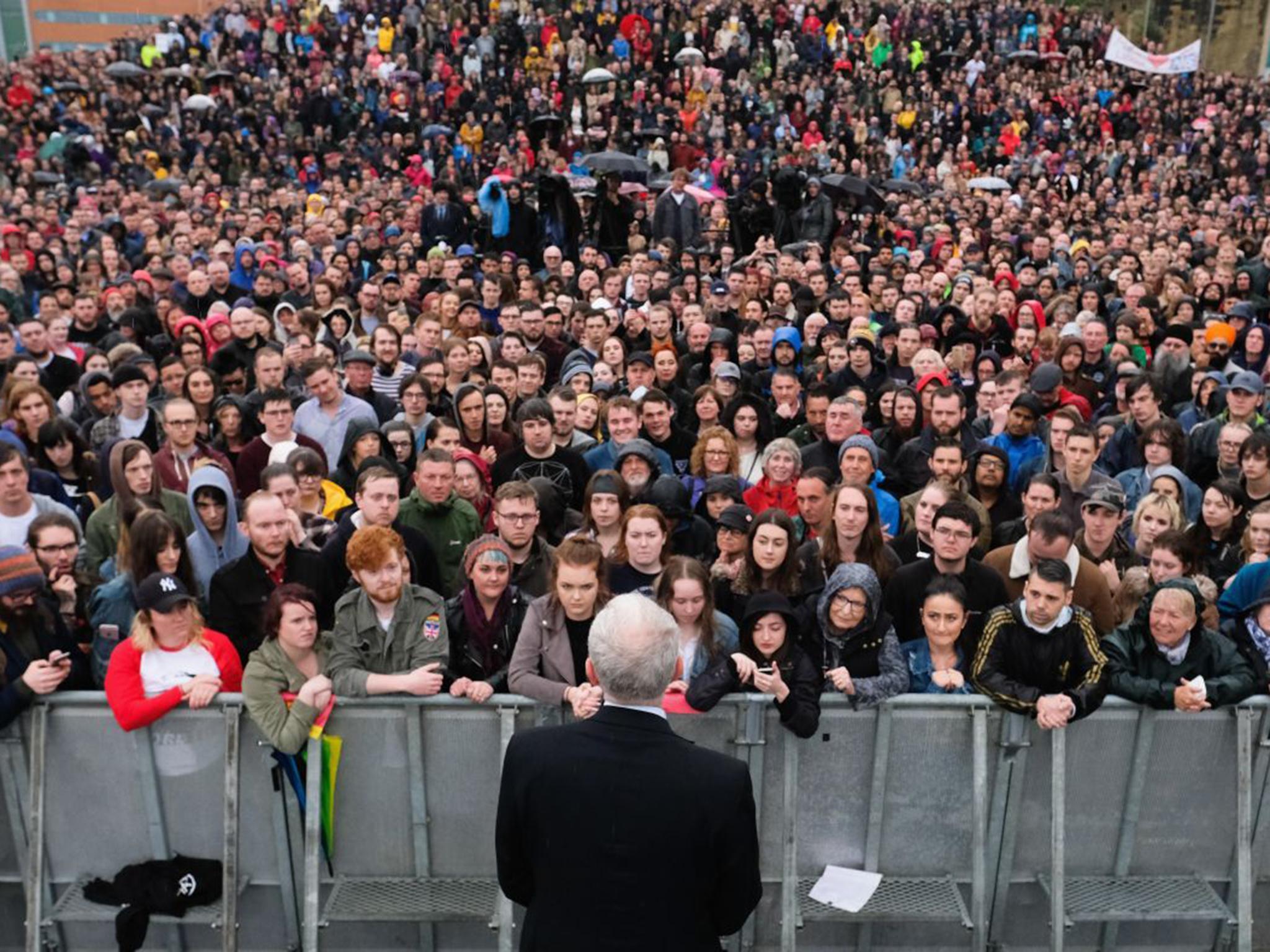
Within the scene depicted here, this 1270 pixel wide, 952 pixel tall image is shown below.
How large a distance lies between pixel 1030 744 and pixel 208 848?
3212 millimetres

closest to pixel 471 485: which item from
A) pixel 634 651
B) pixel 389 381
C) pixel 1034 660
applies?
pixel 389 381

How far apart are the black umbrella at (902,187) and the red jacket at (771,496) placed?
14.9 metres

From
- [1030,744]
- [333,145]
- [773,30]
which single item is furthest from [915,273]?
[773,30]

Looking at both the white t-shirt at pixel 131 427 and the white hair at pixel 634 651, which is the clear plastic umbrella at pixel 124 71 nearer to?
the white t-shirt at pixel 131 427

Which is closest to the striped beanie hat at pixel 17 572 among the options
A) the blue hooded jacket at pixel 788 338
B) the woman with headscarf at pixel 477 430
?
the woman with headscarf at pixel 477 430

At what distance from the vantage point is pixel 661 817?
104 inches

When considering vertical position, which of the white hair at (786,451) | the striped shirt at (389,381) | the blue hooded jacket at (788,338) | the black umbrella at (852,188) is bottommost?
the white hair at (786,451)

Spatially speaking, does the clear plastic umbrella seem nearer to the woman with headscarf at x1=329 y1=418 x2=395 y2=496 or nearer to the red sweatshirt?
the woman with headscarf at x1=329 y1=418 x2=395 y2=496

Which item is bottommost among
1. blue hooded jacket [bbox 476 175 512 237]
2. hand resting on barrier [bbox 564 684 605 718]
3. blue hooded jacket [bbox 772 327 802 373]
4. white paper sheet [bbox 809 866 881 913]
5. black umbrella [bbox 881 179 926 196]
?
white paper sheet [bbox 809 866 881 913]

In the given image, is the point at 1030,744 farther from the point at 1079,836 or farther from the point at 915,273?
the point at 915,273

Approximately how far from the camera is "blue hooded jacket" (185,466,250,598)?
208 inches

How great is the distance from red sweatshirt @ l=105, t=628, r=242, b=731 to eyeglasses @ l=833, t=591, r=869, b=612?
242cm

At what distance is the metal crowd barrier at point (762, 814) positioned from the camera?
419cm

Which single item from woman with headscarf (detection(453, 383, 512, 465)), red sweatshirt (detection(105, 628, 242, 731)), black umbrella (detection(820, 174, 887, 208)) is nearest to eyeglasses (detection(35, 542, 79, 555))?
red sweatshirt (detection(105, 628, 242, 731))
